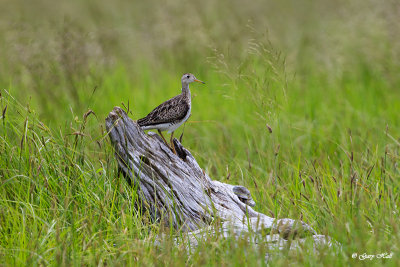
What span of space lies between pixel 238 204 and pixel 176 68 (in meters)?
5.80

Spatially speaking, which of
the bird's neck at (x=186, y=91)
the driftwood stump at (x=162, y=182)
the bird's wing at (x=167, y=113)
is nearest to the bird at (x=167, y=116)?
Result: the bird's wing at (x=167, y=113)

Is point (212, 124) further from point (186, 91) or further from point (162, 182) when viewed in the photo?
point (162, 182)

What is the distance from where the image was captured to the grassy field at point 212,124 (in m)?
3.68

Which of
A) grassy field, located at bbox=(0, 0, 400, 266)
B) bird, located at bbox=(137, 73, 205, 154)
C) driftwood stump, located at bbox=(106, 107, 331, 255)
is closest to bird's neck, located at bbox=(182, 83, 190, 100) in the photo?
bird, located at bbox=(137, 73, 205, 154)

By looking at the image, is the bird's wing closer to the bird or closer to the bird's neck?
the bird

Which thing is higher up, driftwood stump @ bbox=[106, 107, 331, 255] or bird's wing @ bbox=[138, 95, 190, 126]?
bird's wing @ bbox=[138, 95, 190, 126]

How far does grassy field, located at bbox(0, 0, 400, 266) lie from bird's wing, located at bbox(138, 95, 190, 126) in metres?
0.21

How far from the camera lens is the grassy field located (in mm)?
3680

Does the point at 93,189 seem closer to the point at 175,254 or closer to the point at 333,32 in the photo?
the point at 175,254

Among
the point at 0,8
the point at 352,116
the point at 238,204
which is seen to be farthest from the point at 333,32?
the point at 0,8

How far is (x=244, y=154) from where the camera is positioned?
6734 millimetres

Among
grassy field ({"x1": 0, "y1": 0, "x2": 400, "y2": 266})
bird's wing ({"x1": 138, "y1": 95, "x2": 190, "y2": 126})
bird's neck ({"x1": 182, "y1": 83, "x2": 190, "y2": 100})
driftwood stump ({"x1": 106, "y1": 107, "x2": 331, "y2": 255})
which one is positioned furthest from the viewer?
bird's neck ({"x1": 182, "y1": 83, "x2": 190, "y2": 100})

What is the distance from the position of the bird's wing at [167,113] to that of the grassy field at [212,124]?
0.21m

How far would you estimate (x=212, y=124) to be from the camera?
786 cm
